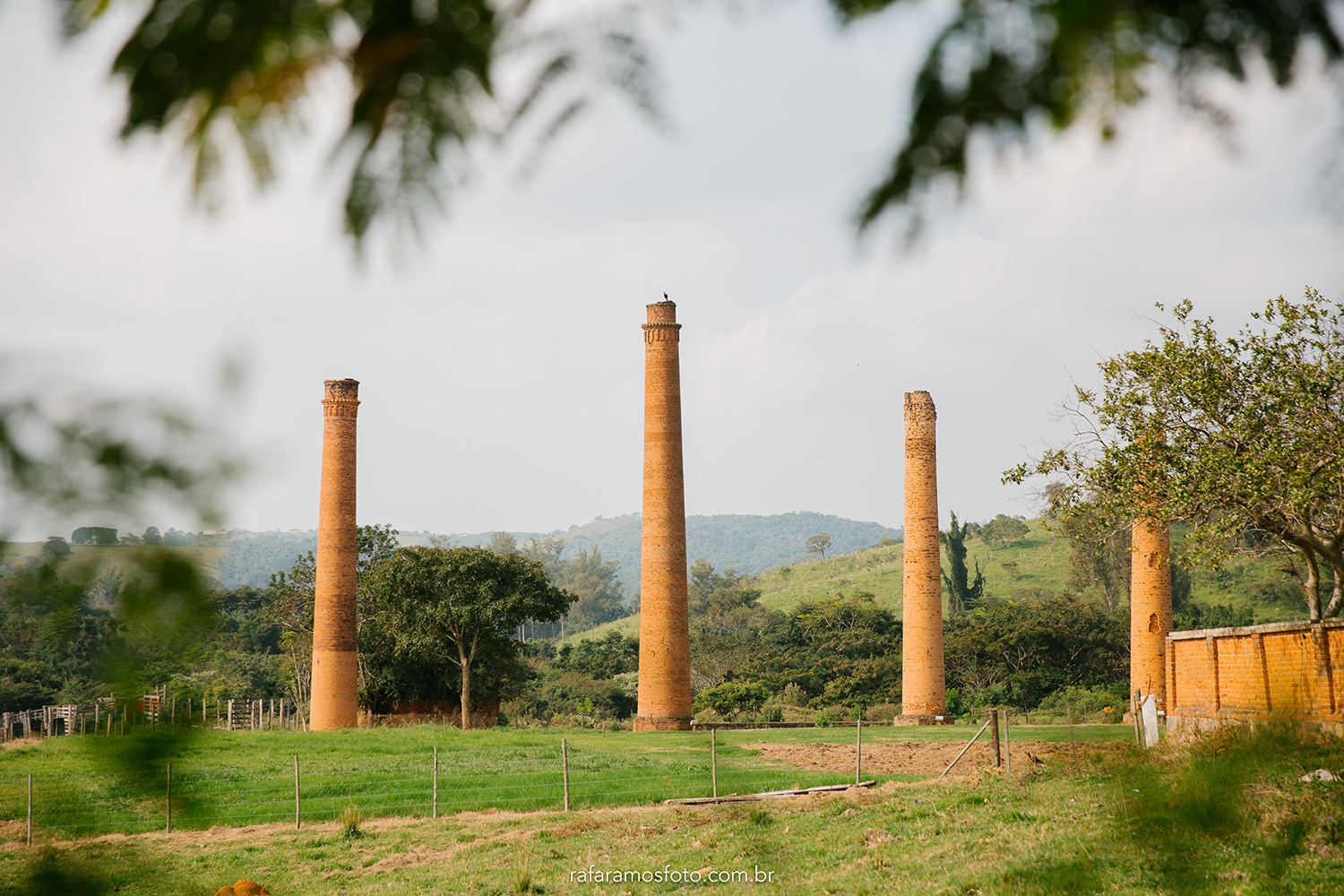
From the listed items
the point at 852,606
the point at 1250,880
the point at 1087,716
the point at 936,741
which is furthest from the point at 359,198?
the point at 852,606

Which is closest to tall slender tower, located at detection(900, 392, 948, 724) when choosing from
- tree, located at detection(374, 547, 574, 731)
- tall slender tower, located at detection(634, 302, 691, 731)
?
tall slender tower, located at detection(634, 302, 691, 731)

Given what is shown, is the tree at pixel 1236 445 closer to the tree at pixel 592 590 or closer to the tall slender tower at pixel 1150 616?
the tall slender tower at pixel 1150 616

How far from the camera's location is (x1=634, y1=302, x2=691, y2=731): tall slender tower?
2989 cm

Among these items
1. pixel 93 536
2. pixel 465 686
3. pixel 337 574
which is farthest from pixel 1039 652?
pixel 93 536

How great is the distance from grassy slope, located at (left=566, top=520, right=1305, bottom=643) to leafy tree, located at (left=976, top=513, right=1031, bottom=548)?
2.20 ft

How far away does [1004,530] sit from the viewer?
81875mm

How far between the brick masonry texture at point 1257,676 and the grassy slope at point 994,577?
113 feet

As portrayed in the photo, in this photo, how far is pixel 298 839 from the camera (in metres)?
13.5

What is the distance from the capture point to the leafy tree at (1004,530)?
8119 centimetres

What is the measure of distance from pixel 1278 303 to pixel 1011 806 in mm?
8677

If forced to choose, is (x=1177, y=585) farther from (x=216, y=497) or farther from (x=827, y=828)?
(x=216, y=497)

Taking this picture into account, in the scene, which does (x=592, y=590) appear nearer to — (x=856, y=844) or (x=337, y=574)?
(x=337, y=574)

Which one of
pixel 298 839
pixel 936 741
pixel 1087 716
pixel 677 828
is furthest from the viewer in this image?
pixel 1087 716

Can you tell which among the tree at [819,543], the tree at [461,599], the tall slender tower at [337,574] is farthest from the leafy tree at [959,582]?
the tree at [819,543]
